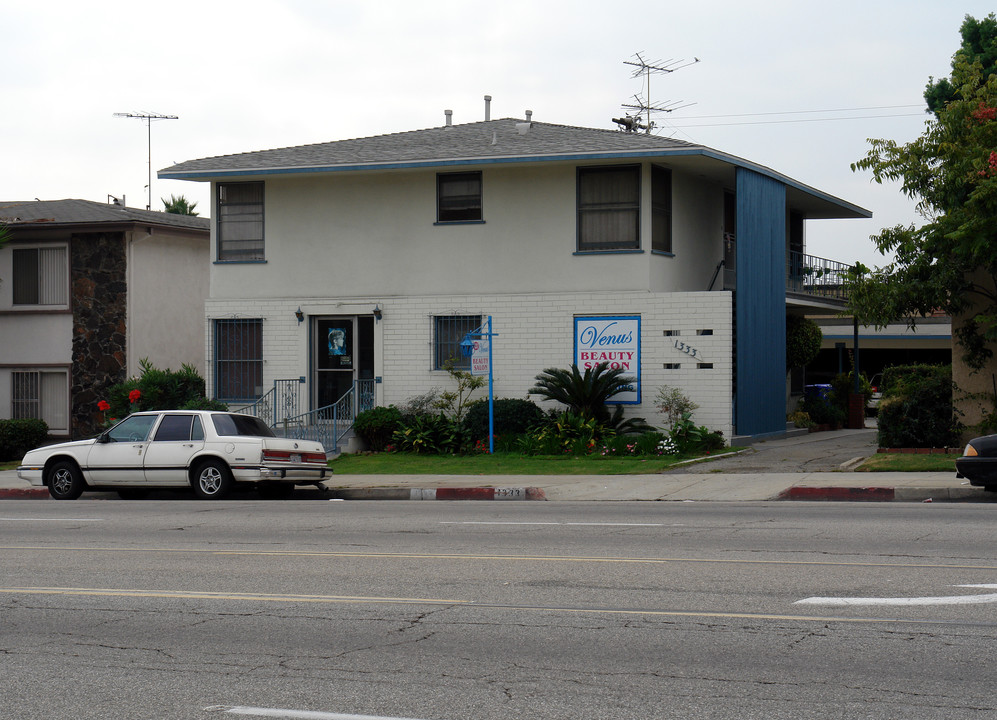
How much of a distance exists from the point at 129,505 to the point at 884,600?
12.8m

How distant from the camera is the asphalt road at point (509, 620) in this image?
6.26m

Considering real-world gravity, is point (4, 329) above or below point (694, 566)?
above

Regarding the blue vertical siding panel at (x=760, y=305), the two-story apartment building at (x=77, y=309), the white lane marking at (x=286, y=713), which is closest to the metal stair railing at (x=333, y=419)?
the two-story apartment building at (x=77, y=309)

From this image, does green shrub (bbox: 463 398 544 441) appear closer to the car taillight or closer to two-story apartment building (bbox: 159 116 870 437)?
→ two-story apartment building (bbox: 159 116 870 437)

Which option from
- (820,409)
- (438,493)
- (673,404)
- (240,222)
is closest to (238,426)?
(438,493)

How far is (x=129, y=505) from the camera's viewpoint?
17938mm

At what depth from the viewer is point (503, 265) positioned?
24859 mm

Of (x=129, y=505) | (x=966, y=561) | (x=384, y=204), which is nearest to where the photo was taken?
(x=966, y=561)

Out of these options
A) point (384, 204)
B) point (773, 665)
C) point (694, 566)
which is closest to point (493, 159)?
point (384, 204)

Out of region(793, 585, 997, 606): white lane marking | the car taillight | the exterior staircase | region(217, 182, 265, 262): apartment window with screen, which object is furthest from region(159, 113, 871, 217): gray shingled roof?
region(793, 585, 997, 606): white lane marking

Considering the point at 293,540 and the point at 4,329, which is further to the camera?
the point at 4,329

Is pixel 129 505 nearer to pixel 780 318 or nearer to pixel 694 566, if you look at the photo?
pixel 694 566

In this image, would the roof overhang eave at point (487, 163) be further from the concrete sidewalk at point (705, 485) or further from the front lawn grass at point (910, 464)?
the front lawn grass at point (910, 464)

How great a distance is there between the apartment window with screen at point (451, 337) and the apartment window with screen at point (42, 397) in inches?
403
